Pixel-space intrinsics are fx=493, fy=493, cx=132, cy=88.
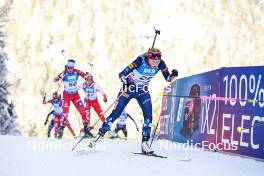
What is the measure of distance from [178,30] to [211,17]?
5282mm

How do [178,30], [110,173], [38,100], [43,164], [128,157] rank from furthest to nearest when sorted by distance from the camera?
[178,30]
[38,100]
[128,157]
[43,164]
[110,173]

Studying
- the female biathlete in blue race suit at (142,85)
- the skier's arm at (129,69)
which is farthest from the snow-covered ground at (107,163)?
the skier's arm at (129,69)

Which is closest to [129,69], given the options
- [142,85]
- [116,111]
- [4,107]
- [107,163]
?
[142,85]

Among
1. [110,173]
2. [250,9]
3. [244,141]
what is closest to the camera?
[110,173]

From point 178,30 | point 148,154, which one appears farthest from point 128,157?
point 178,30

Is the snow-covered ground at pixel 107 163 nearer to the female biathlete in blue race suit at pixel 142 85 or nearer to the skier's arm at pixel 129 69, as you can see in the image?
the female biathlete in blue race suit at pixel 142 85

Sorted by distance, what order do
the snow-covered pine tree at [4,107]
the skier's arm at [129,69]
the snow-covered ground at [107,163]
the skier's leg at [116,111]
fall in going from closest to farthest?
the snow-covered ground at [107,163], the skier's arm at [129,69], the skier's leg at [116,111], the snow-covered pine tree at [4,107]

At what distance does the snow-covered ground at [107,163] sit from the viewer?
6496 millimetres

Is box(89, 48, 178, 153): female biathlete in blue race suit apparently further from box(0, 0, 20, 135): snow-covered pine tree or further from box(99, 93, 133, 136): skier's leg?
box(0, 0, 20, 135): snow-covered pine tree

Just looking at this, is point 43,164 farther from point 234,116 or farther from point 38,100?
point 38,100

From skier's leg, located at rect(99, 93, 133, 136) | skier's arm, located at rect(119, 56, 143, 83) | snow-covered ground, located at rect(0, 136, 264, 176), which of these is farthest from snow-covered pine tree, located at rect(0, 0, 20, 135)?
skier's arm, located at rect(119, 56, 143, 83)

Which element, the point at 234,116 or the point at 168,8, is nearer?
the point at 234,116

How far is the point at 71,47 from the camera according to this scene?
195 ft

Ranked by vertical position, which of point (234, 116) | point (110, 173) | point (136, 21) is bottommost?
point (110, 173)
